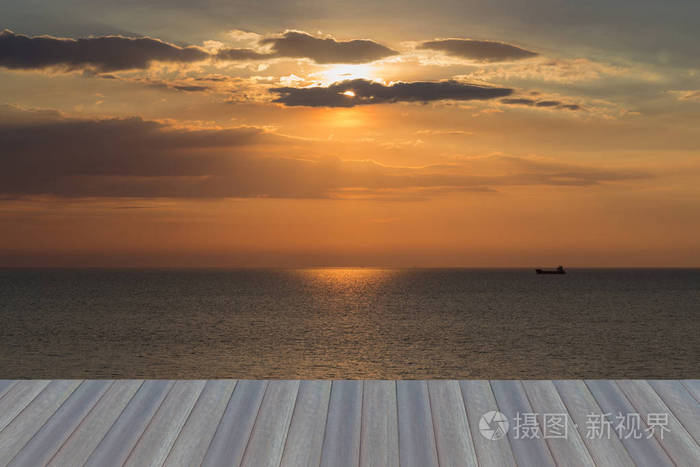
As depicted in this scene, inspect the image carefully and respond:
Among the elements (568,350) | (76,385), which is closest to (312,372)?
(568,350)

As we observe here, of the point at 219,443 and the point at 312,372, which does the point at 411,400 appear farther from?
the point at 312,372

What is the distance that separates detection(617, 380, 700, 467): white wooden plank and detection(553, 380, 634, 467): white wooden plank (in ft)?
1.16

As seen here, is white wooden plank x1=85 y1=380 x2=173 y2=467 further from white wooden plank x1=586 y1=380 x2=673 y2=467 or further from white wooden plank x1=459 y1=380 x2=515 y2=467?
white wooden plank x1=586 y1=380 x2=673 y2=467

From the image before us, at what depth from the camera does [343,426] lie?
568 centimetres

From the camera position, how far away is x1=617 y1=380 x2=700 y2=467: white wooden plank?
17.4ft


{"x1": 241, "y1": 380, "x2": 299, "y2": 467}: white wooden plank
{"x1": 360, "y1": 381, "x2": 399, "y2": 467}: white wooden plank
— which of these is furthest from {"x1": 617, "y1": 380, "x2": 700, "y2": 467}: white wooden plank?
{"x1": 241, "y1": 380, "x2": 299, "y2": 467}: white wooden plank

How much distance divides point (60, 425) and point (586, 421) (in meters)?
4.45

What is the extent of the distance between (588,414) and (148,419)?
3.78 m

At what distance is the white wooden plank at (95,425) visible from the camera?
5307mm

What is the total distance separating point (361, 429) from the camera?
5652 mm

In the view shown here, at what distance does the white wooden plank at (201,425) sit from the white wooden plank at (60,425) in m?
0.94

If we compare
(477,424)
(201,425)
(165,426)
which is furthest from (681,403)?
(165,426)

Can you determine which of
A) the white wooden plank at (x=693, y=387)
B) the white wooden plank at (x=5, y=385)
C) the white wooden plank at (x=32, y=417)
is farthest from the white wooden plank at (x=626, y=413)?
the white wooden plank at (x=5, y=385)

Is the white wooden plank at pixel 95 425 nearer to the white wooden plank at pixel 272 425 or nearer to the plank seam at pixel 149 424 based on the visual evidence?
the plank seam at pixel 149 424
